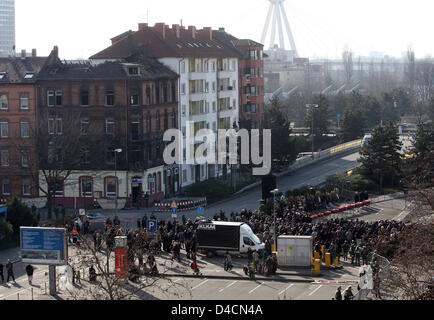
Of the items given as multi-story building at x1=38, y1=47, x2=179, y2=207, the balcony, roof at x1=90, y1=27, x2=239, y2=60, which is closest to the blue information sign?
multi-story building at x1=38, y1=47, x2=179, y2=207

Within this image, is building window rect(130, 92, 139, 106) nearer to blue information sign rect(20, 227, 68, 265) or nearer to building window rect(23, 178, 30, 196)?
building window rect(23, 178, 30, 196)

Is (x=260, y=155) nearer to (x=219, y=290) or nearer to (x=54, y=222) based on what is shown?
(x=54, y=222)

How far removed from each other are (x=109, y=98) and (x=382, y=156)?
2538cm

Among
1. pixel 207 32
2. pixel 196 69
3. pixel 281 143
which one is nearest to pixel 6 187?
pixel 196 69

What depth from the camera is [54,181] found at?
6172 cm

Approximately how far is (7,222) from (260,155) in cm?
3657

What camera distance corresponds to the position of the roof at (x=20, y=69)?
229ft

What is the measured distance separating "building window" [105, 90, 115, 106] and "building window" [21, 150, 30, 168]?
24.4 ft

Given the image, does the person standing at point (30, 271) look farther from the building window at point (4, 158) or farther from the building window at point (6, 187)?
the building window at point (6, 187)

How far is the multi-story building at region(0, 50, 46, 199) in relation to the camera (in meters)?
69.2

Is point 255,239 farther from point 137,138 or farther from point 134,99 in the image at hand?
point 134,99

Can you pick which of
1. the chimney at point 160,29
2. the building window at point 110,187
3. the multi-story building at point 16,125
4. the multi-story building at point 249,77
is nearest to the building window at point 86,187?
the building window at point 110,187

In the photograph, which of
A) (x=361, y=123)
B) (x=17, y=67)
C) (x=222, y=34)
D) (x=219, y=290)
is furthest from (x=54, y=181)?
(x=361, y=123)

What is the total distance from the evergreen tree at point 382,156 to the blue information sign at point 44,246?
43.6 m
